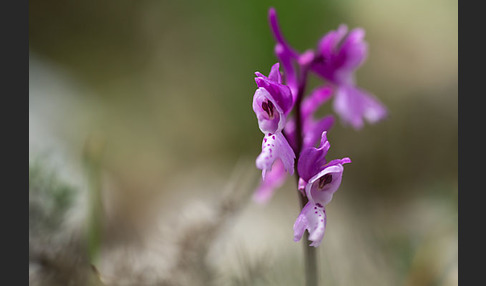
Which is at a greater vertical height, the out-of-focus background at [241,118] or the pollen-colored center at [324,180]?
the out-of-focus background at [241,118]

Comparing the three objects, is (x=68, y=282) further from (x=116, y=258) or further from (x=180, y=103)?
(x=180, y=103)

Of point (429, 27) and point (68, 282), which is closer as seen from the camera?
point (68, 282)

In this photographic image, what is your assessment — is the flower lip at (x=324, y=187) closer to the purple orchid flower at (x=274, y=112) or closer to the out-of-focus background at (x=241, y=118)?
the purple orchid flower at (x=274, y=112)

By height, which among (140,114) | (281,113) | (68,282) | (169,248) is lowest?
(68,282)

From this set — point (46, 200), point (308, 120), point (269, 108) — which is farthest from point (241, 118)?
point (269, 108)

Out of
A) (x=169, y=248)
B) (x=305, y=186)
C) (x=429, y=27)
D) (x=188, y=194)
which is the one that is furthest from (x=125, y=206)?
(x=429, y=27)

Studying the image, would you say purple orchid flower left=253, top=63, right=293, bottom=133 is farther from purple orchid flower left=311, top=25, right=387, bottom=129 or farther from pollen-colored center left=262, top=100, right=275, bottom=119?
purple orchid flower left=311, top=25, right=387, bottom=129

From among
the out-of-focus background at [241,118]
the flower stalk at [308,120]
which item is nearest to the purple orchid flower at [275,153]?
the flower stalk at [308,120]
